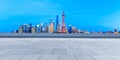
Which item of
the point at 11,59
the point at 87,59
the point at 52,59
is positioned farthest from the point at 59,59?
the point at 11,59

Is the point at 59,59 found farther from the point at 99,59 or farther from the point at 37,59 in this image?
the point at 99,59

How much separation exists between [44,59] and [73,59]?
638mm

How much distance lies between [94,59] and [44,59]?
1107 mm

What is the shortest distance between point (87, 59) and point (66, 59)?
477 millimetres

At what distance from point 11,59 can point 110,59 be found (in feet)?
7.11

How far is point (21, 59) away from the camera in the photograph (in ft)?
21.5

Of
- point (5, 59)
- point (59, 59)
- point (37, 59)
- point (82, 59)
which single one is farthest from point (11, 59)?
point (82, 59)

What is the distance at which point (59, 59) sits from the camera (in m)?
6.59

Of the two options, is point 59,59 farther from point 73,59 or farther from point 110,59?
point 110,59

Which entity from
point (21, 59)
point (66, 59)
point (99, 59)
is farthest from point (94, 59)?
point (21, 59)

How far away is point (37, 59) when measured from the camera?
656 centimetres

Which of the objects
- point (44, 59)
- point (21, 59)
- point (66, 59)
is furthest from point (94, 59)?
point (21, 59)

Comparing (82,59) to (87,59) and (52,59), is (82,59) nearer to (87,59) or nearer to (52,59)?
(87,59)

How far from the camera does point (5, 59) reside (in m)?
6.52
